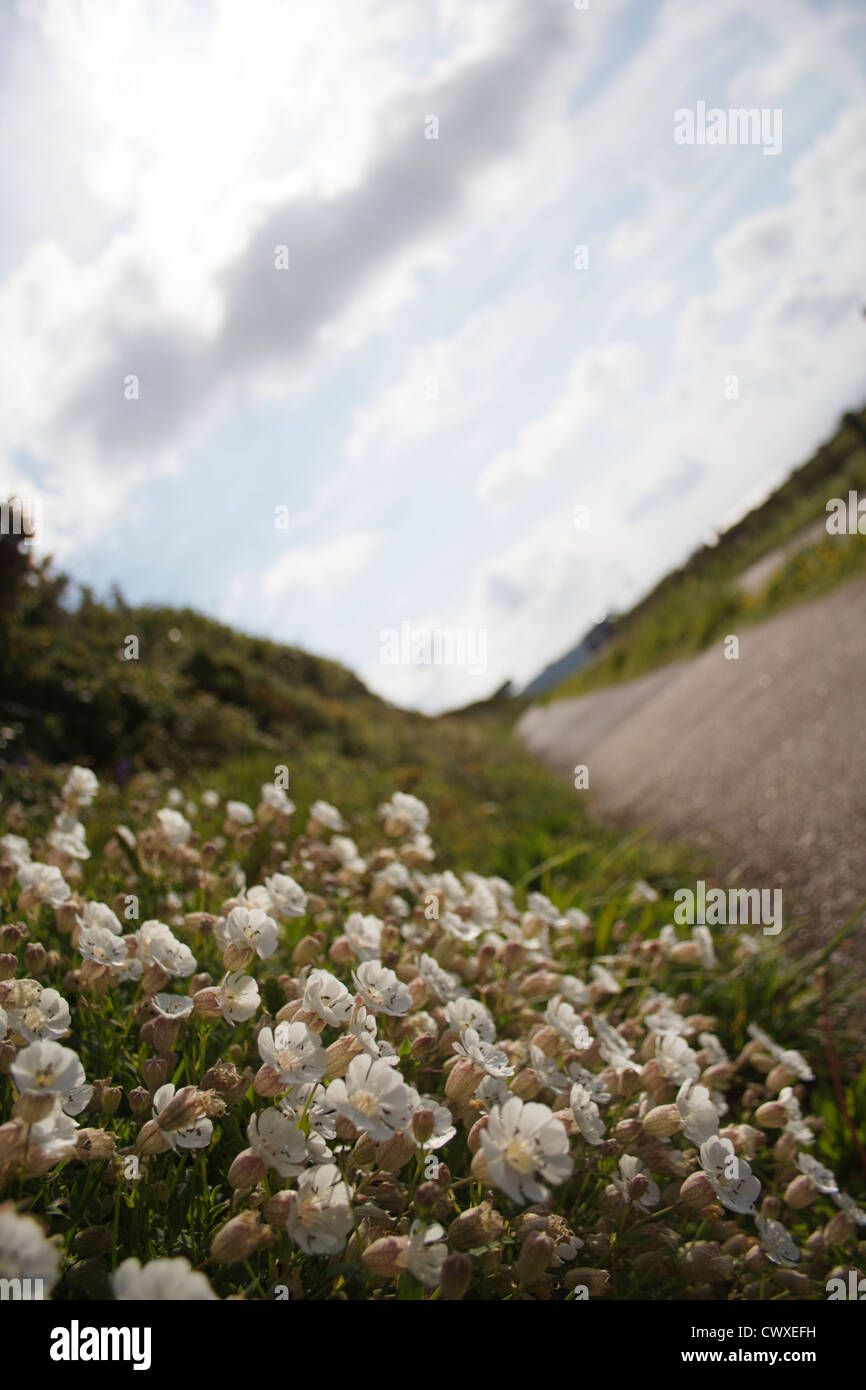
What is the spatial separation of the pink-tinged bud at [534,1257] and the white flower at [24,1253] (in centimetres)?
68

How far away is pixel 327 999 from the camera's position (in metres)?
1.38

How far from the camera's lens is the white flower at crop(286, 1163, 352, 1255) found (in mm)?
1104

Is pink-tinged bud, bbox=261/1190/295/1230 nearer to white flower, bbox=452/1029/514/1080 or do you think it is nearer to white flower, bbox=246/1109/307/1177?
white flower, bbox=246/1109/307/1177

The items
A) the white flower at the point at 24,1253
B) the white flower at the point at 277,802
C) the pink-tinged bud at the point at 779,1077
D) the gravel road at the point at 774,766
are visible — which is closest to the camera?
the white flower at the point at 24,1253

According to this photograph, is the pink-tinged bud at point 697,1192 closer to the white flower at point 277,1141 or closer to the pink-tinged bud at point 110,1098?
the white flower at point 277,1141

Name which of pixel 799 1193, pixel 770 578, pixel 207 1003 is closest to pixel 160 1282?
pixel 207 1003

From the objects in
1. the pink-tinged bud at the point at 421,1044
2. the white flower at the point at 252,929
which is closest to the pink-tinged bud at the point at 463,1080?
the pink-tinged bud at the point at 421,1044

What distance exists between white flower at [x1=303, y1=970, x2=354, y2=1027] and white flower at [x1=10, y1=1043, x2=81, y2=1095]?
372 mm

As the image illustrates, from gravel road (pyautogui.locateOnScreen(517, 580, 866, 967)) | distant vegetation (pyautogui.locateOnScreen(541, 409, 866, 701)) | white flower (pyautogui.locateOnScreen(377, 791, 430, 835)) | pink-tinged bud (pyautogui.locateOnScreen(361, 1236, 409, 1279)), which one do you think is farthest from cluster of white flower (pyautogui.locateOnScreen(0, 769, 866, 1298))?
distant vegetation (pyautogui.locateOnScreen(541, 409, 866, 701))

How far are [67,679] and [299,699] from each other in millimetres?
3733

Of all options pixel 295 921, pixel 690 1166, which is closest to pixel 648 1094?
pixel 690 1166

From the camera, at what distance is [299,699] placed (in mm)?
8695

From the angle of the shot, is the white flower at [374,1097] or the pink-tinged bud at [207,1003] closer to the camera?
the white flower at [374,1097]

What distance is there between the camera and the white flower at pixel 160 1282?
93 cm
